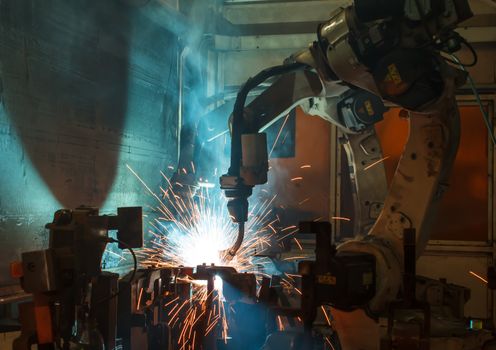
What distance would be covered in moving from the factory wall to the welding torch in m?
1.27

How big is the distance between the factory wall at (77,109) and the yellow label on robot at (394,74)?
2.24 m

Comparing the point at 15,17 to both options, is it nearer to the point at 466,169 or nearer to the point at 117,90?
the point at 117,90

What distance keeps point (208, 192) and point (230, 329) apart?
2.49m

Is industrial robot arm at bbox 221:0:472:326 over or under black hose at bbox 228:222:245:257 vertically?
over

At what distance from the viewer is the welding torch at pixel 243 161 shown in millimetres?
3465

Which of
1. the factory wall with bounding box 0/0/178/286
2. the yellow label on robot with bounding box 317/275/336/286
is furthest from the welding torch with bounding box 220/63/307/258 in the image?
the factory wall with bounding box 0/0/178/286

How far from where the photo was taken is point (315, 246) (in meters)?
4.00

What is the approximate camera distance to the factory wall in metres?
3.44

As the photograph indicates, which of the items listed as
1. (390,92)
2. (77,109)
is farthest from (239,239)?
(77,109)

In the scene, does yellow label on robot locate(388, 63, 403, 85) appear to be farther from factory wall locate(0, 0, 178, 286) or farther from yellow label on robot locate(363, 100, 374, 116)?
factory wall locate(0, 0, 178, 286)

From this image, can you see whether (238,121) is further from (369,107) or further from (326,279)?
(326,279)

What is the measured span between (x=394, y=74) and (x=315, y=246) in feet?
Answer: 5.15

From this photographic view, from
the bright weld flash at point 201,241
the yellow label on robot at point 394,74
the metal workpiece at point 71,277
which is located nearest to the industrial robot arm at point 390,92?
the yellow label on robot at point 394,74

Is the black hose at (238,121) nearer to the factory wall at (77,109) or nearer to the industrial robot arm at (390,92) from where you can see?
the industrial robot arm at (390,92)
